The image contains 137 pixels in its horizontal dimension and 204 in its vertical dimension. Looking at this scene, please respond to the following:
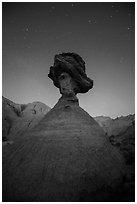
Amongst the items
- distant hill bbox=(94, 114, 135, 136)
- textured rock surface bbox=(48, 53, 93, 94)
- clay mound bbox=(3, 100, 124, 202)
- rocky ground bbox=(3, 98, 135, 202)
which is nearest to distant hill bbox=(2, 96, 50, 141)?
distant hill bbox=(94, 114, 135, 136)

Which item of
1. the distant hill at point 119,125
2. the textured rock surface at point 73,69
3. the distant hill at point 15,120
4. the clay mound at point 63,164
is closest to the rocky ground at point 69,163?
the clay mound at point 63,164

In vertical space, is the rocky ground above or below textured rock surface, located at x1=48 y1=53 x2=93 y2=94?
below

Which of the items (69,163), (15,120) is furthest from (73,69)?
(15,120)

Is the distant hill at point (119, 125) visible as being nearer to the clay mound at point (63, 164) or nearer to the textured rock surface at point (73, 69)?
the clay mound at point (63, 164)

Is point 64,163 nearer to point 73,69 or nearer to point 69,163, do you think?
point 69,163

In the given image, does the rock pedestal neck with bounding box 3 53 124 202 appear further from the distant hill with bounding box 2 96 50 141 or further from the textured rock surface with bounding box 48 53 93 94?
the distant hill with bounding box 2 96 50 141

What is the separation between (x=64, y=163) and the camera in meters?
9.40

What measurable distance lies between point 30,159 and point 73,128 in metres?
3.75

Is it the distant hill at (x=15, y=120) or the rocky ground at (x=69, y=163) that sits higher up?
the distant hill at (x=15, y=120)

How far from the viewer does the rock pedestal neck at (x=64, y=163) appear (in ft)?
27.5

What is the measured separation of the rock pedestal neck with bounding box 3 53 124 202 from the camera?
8367 mm

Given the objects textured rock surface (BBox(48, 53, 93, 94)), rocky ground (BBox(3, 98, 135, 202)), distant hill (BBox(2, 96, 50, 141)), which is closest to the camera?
rocky ground (BBox(3, 98, 135, 202))

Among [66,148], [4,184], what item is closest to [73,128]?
[66,148]

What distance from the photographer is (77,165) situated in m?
9.26
